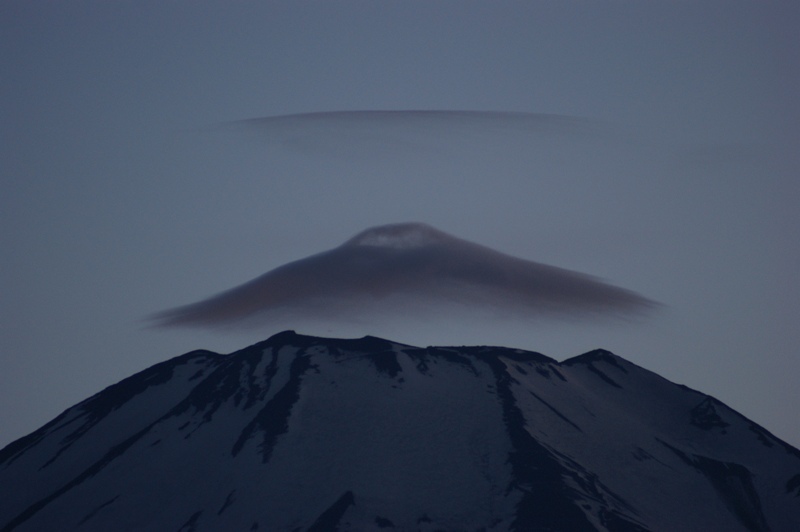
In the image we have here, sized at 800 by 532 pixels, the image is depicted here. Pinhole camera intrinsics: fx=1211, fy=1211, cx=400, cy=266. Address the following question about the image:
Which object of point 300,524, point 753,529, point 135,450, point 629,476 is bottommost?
point 753,529

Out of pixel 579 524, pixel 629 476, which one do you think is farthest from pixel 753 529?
pixel 579 524

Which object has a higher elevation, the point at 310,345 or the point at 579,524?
the point at 310,345

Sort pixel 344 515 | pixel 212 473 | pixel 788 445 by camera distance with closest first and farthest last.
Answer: pixel 344 515
pixel 212 473
pixel 788 445

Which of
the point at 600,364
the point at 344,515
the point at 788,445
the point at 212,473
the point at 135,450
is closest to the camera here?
the point at 344,515

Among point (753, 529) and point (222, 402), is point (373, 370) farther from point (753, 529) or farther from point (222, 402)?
point (753, 529)

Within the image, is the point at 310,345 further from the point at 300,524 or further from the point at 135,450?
the point at 300,524

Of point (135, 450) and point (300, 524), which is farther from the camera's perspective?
point (135, 450)

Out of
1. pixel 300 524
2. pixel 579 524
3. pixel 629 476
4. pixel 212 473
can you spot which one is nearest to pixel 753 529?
pixel 629 476
